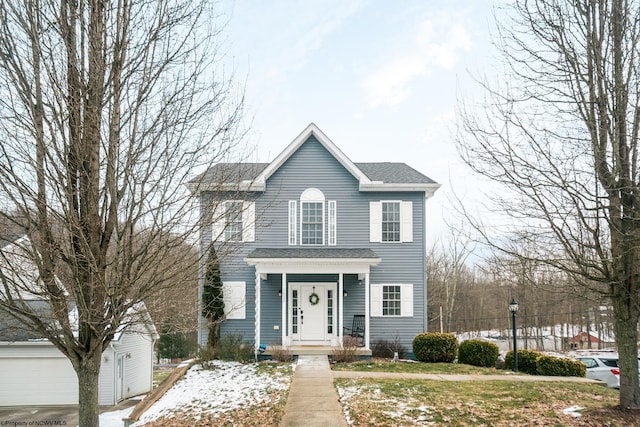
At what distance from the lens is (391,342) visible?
17.3 metres

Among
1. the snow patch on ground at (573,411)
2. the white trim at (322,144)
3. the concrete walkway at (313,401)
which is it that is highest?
the white trim at (322,144)

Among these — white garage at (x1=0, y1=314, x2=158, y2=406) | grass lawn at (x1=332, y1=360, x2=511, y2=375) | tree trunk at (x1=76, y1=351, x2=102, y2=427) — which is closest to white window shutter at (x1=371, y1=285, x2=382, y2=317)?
grass lawn at (x1=332, y1=360, x2=511, y2=375)

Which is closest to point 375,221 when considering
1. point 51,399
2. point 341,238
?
point 341,238

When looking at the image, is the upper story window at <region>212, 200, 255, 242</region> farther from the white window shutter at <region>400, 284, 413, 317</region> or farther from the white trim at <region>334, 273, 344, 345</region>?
the white window shutter at <region>400, 284, 413, 317</region>

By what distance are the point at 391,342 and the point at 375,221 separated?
167 inches

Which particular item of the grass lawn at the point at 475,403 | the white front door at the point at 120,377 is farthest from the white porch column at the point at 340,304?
the white front door at the point at 120,377

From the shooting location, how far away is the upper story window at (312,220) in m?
17.8

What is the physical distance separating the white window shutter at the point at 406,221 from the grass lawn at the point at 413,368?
468 cm

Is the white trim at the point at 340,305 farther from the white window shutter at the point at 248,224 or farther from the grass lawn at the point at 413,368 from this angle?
the white window shutter at the point at 248,224

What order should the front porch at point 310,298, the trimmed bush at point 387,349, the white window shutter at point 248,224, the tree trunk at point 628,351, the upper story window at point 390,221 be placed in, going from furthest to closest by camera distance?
the upper story window at point 390,221, the trimmed bush at point 387,349, the front porch at point 310,298, the tree trunk at point 628,351, the white window shutter at point 248,224

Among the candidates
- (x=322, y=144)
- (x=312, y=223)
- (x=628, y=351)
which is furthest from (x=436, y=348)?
(x=628, y=351)

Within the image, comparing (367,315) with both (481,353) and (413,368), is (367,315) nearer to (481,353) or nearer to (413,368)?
(413,368)

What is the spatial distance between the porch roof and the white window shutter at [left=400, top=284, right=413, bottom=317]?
1.88 metres

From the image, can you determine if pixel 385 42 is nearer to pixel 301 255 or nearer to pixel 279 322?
pixel 301 255
